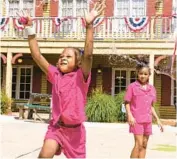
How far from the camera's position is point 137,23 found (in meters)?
18.2

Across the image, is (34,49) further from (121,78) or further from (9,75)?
(121,78)

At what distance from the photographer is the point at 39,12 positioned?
21953mm

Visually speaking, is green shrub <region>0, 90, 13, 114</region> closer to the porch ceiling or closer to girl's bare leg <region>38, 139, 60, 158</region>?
the porch ceiling

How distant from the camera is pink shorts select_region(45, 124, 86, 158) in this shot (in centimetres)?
405

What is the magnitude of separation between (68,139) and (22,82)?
729 inches

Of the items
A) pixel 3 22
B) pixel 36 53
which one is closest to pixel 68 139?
pixel 36 53

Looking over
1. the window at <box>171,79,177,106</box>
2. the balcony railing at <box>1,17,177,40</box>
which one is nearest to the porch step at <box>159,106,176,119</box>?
the window at <box>171,79,177,106</box>

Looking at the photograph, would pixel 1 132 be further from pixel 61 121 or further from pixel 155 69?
pixel 155 69

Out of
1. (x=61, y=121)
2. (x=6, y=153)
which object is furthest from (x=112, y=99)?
(x=61, y=121)

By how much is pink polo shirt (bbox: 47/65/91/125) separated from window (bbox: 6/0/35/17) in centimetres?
1852

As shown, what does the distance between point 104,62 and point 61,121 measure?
16990 mm

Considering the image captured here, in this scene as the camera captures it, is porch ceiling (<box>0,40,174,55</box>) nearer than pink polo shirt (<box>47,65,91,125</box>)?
No

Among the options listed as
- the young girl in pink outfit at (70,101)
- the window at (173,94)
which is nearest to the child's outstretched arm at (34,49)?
the young girl in pink outfit at (70,101)

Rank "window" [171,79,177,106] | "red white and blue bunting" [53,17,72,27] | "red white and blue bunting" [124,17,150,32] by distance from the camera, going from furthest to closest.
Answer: "window" [171,79,177,106] < "red white and blue bunting" [53,17,72,27] < "red white and blue bunting" [124,17,150,32]
